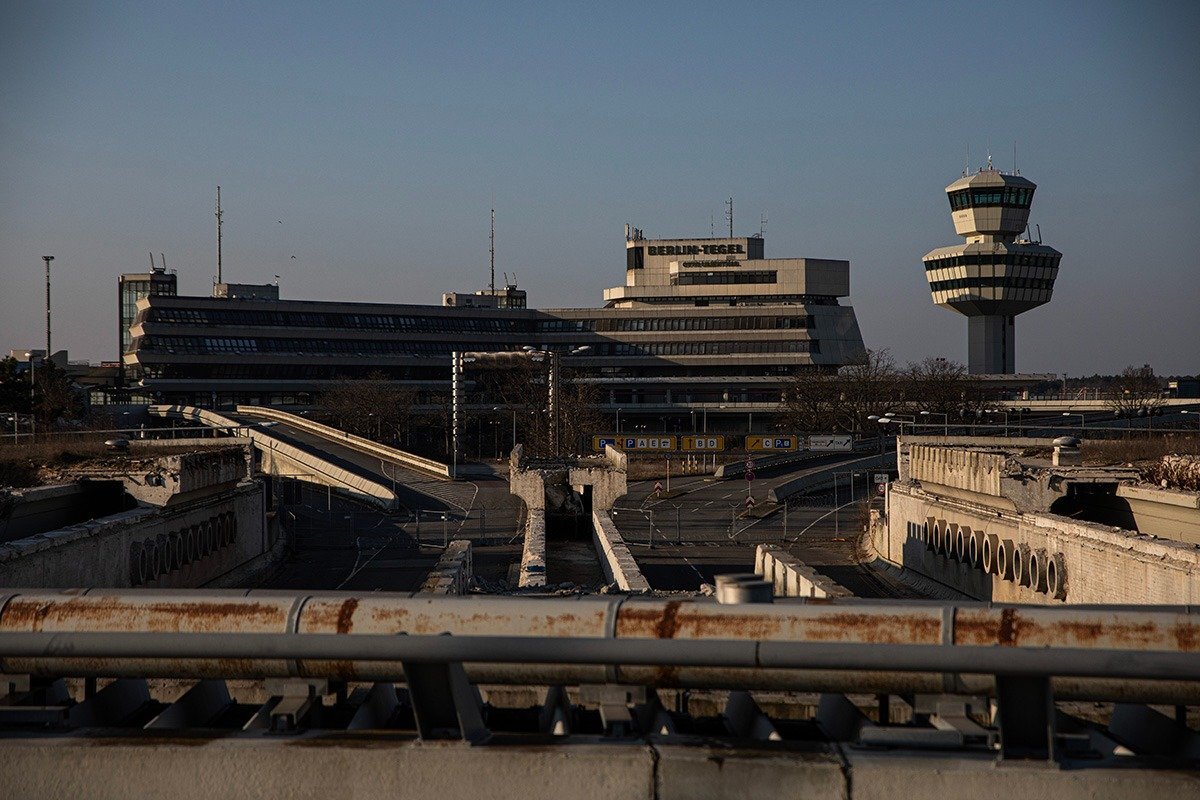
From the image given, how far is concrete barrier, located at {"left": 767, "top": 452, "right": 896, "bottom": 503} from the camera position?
2899 inches

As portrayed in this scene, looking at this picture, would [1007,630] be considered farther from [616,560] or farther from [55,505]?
[55,505]

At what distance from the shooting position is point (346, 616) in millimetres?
6758

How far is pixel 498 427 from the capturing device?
11856cm

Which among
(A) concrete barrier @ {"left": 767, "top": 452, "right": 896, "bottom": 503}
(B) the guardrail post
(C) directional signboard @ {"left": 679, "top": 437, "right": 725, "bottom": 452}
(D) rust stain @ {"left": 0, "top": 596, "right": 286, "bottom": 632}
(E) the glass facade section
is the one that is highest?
(E) the glass facade section

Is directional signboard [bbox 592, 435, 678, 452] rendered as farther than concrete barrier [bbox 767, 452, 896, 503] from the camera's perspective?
Yes

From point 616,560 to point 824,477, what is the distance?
4695cm

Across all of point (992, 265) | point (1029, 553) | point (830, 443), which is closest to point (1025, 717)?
point (1029, 553)

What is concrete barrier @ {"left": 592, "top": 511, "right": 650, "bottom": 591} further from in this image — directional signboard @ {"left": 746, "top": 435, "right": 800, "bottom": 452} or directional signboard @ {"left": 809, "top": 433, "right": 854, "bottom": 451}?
directional signboard @ {"left": 746, "top": 435, "right": 800, "bottom": 452}

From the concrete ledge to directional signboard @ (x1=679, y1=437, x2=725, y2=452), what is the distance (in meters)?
37.6

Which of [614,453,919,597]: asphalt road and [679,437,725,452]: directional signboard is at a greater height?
[679,437,725,452]: directional signboard

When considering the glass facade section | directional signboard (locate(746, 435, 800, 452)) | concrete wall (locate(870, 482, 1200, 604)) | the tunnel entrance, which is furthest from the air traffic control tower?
concrete wall (locate(870, 482, 1200, 604))

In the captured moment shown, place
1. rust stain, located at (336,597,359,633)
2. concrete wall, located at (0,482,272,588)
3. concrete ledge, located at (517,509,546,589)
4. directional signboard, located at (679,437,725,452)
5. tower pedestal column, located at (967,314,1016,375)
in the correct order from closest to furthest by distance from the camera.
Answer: rust stain, located at (336,597,359,633) < concrete wall, located at (0,482,272,588) < concrete ledge, located at (517,509,546,589) < directional signboard, located at (679,437,725,452) < tower pedestal column, located at (967,314,1016,375)

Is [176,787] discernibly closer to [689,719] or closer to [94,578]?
[689,719]

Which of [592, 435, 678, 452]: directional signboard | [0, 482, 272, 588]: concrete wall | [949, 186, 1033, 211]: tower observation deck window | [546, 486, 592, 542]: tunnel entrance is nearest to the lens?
[0, 482, 272, 588]: concrete wall
